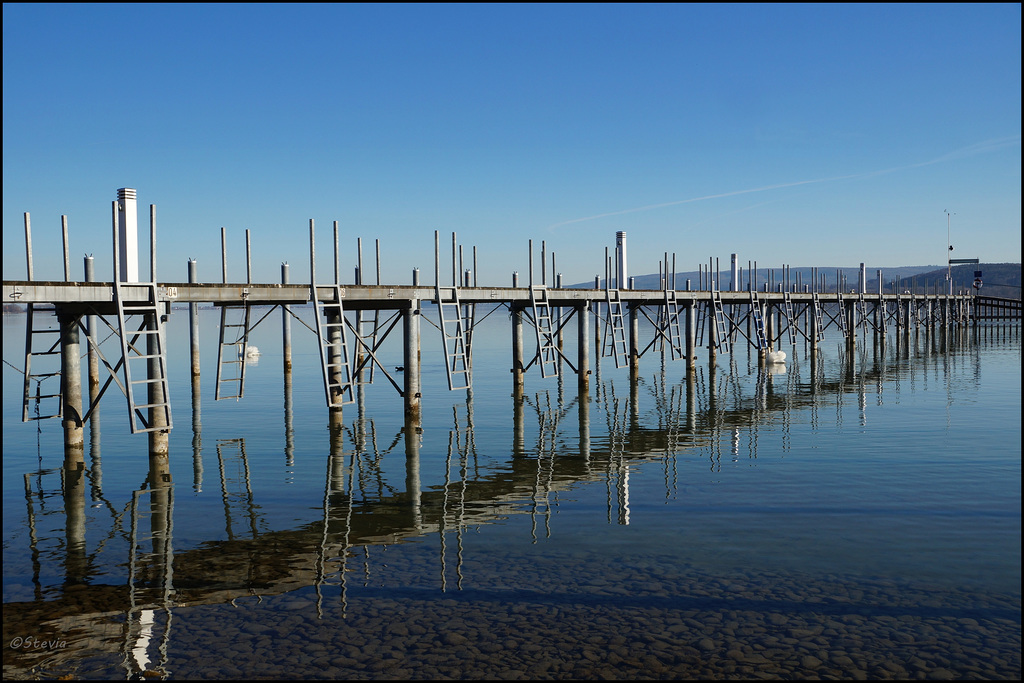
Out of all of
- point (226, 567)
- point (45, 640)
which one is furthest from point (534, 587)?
point (45, 640)

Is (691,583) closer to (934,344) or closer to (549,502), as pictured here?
(549,502)

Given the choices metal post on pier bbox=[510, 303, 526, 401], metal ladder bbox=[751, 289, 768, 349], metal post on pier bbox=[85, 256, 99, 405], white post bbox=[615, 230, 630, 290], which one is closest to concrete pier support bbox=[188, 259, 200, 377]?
metal post on pier bbox=[85, 256, 99, 405]

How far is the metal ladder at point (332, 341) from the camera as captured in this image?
20.4m

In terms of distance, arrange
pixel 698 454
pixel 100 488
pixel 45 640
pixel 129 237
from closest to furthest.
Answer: pixel 45 640, pixel 100 488, pixel 129 237, pixel 698 454

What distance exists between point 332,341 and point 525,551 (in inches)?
511

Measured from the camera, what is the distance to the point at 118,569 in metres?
11.2

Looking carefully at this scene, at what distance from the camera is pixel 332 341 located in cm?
2312

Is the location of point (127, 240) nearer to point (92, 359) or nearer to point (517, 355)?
point (92, 359)

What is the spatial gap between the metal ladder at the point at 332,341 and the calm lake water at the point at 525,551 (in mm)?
1304

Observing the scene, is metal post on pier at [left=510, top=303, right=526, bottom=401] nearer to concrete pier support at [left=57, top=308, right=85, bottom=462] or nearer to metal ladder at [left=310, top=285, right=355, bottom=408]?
metal ladder at [left=310, top=285, right=355, bottom=408]

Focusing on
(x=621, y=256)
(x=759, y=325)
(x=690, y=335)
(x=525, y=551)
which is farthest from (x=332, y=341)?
(x=759, y=325)

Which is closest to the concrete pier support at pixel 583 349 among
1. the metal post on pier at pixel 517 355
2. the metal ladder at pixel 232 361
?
the metal post on pier at pixel 517 355

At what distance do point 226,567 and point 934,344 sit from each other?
60518 millimetres

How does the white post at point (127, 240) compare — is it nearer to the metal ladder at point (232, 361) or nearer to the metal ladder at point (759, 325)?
the metal ladder at point (232, 361)
